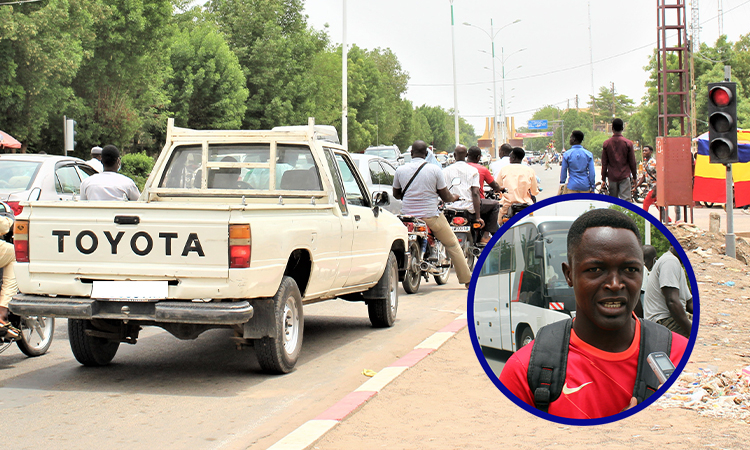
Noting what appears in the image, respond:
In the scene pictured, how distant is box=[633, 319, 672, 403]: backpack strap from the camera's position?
127 cm

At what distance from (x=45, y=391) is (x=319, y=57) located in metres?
66.9

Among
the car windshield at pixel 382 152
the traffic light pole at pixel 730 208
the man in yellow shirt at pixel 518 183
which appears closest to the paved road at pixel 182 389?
the man in yellow shirt at pixel 518 183

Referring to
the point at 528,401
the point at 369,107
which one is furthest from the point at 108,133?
the point at 369,107

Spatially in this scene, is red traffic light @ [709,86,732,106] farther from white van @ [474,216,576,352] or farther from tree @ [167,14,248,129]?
tree @ [167,14,248,129]

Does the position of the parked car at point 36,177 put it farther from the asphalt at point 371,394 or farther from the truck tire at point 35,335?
the asphalt at point 371,394

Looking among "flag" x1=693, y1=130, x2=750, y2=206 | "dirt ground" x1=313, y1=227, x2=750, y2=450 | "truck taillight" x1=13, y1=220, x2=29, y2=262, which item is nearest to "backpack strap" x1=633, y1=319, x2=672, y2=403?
"dirt ground" x1=313, y1=227, x2=750, y2=450

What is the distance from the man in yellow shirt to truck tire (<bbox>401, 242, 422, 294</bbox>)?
66.3 inches

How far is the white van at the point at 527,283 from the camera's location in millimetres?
1226

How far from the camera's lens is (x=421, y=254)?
37.8ft

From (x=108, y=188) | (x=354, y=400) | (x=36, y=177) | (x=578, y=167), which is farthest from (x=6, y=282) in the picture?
(x=578, y=167)

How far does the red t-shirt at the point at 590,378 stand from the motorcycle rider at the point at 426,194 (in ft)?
31.8

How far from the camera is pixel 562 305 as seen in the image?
1.23 meters

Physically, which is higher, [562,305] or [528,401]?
[562,305]

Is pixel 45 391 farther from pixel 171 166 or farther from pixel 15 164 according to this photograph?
pixel 15 164
